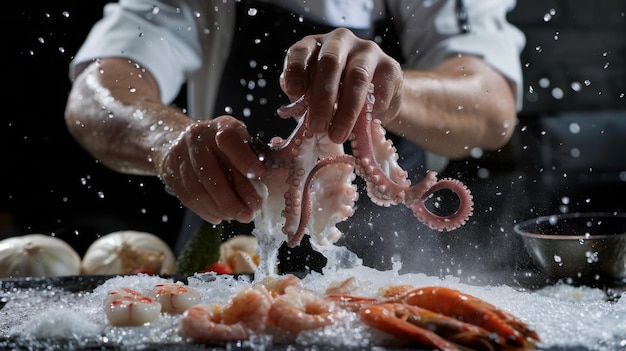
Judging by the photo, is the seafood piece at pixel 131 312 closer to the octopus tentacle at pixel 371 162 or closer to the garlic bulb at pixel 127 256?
the octopus tentacle at pixel 371 162

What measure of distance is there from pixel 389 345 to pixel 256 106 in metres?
1.27

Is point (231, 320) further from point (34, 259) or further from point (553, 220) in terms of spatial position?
point (34, 259)

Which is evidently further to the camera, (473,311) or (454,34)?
(454,34)

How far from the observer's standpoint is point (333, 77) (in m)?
1.17

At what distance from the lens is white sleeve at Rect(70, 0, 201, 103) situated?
7.31 feet

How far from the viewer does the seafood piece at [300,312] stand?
3.58 ft

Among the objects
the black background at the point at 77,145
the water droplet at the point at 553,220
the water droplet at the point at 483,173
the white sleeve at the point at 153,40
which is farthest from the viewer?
the black background at the point at 77,145

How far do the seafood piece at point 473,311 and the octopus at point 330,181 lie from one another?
150 mm

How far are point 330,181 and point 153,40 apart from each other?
3.77 ft

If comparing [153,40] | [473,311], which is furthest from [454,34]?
[473,311]

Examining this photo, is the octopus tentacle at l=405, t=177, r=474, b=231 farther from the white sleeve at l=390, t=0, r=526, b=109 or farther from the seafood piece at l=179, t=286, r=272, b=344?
the white sleeve at l=390, t=0, r=526, b=109

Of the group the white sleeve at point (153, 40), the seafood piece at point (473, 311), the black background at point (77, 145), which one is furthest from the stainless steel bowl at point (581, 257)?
the black background at point (77, 145)

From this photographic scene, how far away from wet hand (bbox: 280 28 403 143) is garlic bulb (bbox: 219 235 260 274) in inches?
33.3

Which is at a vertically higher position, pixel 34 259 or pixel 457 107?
pixel 457 107
